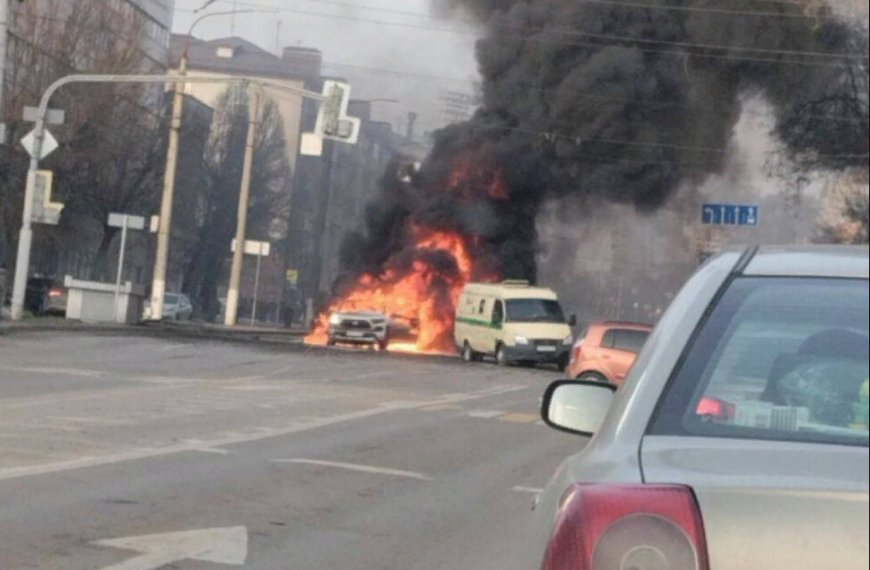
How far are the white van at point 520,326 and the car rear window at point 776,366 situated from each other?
38.9 meters

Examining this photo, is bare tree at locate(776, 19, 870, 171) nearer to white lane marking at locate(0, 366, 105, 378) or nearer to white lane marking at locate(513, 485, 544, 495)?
white lane marking at locate(0, 366, 105, 378)

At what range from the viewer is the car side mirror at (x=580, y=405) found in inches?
203

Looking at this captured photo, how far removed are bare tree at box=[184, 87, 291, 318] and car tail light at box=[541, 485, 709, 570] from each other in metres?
74.5

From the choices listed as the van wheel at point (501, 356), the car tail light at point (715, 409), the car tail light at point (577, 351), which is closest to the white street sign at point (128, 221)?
the van wheel at point (501, 356)

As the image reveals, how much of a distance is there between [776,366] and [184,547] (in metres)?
6.12

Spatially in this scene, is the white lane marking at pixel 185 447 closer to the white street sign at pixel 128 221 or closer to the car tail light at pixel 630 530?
the car tail light at pixel 630 530

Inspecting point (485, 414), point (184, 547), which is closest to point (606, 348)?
point (485, 414)

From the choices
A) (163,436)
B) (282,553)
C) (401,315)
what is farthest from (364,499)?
(401,315)

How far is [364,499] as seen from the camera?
1255 centimetres

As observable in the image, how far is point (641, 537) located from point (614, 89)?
180 ft

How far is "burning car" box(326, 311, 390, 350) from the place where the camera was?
161 ft

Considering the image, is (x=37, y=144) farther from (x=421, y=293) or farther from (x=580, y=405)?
(x=580, y=405)

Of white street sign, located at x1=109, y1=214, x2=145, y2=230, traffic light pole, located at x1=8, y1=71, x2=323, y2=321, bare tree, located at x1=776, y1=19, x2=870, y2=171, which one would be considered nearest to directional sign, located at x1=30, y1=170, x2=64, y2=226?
traffic light pole, located at x1=8, y1=71, x2=323, y2=321

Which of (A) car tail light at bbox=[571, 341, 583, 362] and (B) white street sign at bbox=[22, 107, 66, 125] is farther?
(B) white street sign at bbox=[22, 107, 66, 125]
